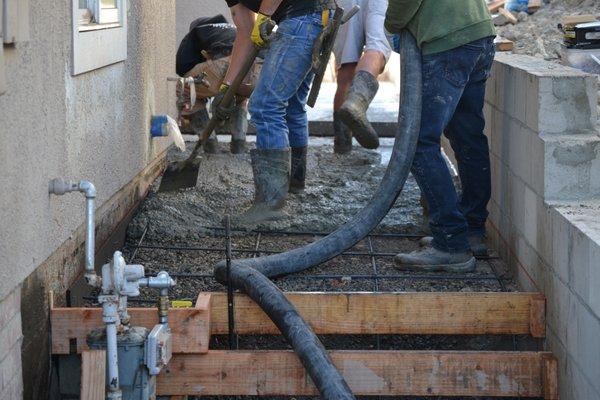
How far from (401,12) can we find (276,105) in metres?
1.10

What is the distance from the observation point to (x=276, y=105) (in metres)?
5.27

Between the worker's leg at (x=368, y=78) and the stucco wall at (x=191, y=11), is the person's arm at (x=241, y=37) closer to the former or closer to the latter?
the worker's leg at (x=368, y=78)

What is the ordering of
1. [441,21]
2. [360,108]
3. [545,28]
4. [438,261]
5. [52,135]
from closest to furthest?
1. [52,135]
2. [441,21]
3. [438,261]
4. [360,108]
5. [545,28]

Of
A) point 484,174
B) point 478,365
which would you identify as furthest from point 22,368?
point 484,174

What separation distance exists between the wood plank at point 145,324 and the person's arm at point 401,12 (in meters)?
1.63

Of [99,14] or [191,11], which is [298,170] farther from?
[191,11]

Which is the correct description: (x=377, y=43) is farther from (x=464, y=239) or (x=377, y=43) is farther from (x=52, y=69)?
(x=52, y=69)

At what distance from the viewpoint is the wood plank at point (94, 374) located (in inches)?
125

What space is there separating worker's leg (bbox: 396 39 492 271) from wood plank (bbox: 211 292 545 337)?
2.24ft

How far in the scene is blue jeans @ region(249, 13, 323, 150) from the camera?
524cm

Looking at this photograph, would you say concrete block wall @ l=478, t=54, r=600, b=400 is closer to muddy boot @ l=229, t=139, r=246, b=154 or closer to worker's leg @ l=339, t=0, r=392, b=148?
worker's leg @ l=339, t=0, r=392, b=148

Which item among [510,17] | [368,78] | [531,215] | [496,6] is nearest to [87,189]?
[531,215]

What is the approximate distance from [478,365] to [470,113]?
1.52 metres

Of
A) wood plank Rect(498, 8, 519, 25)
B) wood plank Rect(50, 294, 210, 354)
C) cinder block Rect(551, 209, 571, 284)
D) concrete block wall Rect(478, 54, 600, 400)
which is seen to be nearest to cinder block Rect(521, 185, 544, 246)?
concrete block wall Rect(478, 54, 600, 400)
